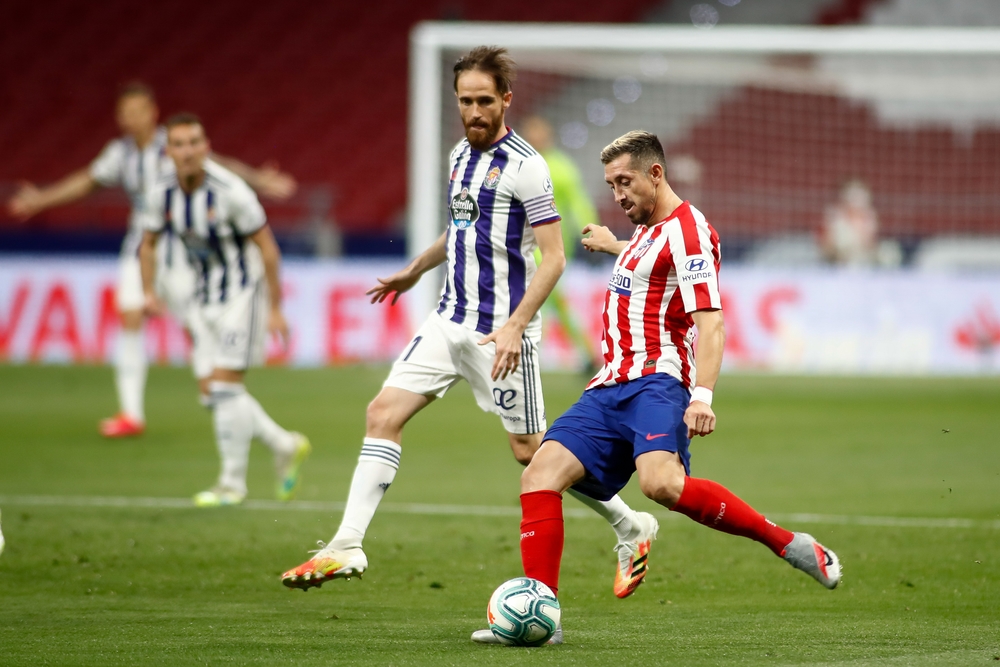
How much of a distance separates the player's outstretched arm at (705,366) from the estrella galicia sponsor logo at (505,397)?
111cm

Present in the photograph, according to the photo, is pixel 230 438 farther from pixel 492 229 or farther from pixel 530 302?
pixel 530 302

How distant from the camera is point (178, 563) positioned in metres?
6.29

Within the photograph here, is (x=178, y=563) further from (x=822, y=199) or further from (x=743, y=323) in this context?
(x=822, y=199)

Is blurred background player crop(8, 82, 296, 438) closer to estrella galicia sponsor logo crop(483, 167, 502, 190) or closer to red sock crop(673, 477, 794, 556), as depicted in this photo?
estrella galicia sponsor logo crop(483, 167, 502, 190)

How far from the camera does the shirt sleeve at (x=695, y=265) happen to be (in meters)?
4.88

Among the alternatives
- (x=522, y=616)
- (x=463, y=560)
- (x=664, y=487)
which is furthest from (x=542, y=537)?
(x=463, y=560)

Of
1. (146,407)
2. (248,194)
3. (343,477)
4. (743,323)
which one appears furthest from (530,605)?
(743,323)

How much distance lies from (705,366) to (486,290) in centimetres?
128

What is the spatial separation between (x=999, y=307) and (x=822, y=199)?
3.87 metres

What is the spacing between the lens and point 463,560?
6.45 meters

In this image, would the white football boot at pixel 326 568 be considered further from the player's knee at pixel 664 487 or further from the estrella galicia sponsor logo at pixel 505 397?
the player's knee at pixel 664 487

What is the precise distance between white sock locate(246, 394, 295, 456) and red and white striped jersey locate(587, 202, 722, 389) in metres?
3.63

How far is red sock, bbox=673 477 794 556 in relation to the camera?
491cm

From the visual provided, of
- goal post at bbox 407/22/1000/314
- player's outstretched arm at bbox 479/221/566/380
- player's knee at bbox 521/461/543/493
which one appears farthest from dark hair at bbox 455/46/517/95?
goal post at bbox 407/22/1000/314
